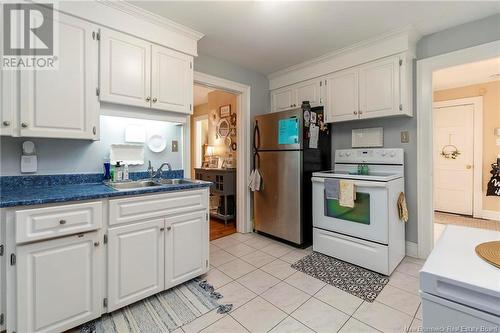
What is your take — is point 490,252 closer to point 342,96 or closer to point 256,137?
point 342,96

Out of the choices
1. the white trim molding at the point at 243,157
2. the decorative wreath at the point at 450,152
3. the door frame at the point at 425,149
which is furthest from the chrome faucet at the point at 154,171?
the decorative wreath at the point at 450,152

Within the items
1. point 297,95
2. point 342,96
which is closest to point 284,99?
point 297,95

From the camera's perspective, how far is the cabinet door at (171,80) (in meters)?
2.12

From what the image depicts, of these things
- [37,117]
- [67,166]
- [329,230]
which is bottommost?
[329,230]

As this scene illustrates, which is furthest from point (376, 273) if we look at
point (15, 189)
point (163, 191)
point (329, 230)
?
point (15, 189)

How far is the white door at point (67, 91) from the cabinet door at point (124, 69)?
70 mm

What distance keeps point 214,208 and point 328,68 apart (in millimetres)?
2961

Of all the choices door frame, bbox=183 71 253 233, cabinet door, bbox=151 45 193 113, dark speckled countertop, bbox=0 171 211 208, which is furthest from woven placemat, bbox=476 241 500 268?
door frame, bbox=183 71 253 233

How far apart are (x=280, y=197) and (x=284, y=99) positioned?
4.83 feet

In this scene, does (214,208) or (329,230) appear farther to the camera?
(214,208)

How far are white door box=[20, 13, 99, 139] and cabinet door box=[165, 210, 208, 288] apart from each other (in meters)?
0.95

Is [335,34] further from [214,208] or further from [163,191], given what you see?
[214,208]

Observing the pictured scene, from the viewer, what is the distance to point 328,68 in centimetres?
293

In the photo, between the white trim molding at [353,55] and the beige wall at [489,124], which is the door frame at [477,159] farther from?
the white trim molding at [353,55]
